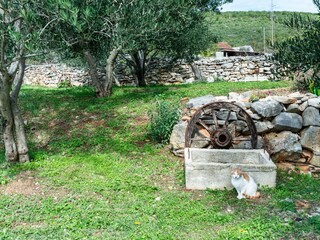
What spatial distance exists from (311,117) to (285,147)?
715 mm

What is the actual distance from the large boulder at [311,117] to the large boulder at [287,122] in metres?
0.10

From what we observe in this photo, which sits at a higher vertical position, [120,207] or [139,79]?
[139,79]

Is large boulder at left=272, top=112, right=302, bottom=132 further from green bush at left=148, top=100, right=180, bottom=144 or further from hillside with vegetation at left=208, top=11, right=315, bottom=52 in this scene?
hillside with vegetation at left=208, top=11, right=315, bottom=52

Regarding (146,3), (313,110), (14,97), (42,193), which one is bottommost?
(42,193)

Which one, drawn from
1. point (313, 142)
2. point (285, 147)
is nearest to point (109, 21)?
point (285, 147)

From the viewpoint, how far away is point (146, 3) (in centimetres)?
523

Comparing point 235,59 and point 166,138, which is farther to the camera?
point 235,59

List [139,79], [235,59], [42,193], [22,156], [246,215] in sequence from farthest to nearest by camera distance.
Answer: [235,59]
[139,79]
[22,156]
[42,193]
[246,215]

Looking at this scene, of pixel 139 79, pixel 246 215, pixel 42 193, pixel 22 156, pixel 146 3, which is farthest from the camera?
pixel 139 79

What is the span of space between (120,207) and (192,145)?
6.81 ft

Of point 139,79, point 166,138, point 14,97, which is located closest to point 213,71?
point 139,79

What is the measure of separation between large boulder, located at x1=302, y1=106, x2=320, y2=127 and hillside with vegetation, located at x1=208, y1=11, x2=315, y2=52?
60.7ft

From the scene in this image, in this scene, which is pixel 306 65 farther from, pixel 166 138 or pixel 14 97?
pixel 14 97

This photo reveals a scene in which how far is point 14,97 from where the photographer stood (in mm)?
5371
